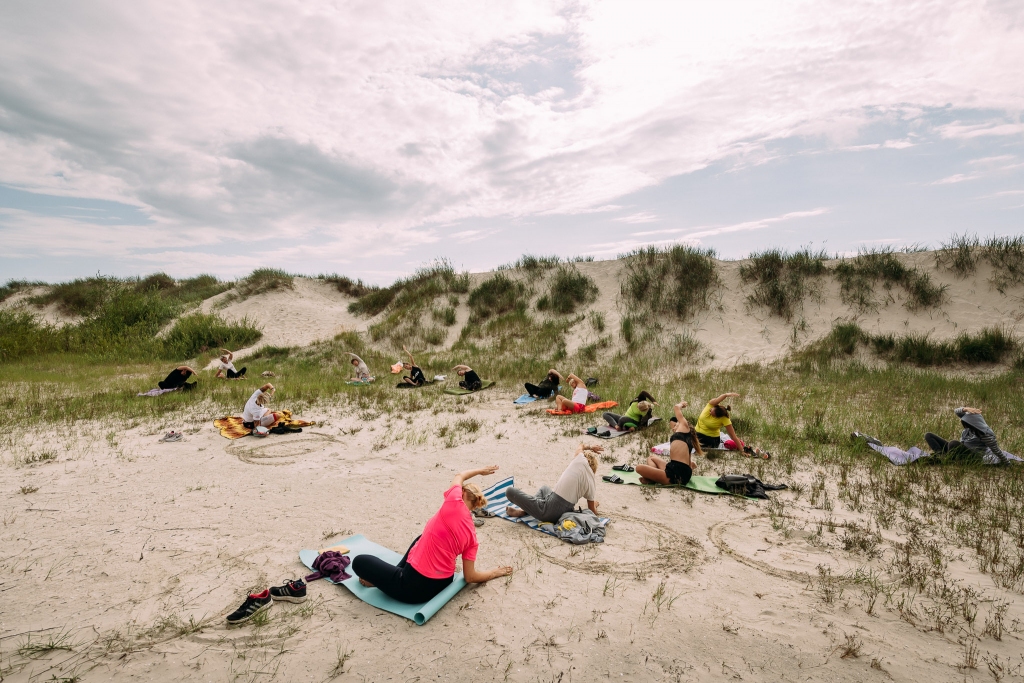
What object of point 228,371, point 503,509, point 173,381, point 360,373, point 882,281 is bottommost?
point 503,509

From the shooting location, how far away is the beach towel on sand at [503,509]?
574 centimetres

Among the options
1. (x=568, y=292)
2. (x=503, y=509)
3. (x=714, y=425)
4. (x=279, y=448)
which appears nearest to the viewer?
(x=503, y=509)

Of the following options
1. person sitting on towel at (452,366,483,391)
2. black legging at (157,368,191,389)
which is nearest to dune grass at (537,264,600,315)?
person sitting on towel at (452,366,483,391)

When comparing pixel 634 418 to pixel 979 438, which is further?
pixel 634 418

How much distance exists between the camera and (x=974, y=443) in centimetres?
729

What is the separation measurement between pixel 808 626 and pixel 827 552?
4.71ft

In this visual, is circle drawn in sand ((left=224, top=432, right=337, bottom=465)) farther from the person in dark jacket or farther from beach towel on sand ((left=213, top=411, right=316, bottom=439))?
the person in dark jacket

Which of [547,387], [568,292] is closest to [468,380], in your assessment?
[547,387]

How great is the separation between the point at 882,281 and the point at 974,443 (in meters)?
13.0

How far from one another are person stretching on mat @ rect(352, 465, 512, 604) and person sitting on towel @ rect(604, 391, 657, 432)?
225 inches

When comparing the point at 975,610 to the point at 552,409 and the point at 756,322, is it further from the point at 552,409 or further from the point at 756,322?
the point at 756,322

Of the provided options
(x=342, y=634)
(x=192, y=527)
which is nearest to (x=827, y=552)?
(x=342, y=634)

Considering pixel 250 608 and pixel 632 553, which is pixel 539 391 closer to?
pixel 632 553

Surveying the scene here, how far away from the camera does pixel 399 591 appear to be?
4.19m
